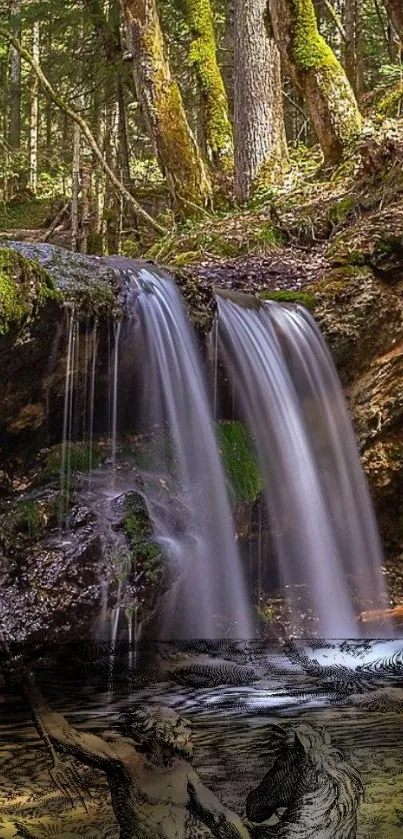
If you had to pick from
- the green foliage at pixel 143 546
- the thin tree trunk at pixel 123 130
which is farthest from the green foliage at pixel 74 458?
the thin tree trunk at pixel 123 130

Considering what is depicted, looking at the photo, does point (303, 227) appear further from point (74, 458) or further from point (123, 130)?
point (123, 130)

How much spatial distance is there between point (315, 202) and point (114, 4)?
6.81 meters

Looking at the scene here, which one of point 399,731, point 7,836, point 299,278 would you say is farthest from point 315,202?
point 7,836

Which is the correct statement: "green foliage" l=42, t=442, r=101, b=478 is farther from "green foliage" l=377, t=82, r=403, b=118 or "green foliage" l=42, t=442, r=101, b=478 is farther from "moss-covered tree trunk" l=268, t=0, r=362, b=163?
"green foliage" l=377, t=82, r=403, b=118

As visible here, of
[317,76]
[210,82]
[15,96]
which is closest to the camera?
[317,76]

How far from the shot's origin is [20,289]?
5.10 meters

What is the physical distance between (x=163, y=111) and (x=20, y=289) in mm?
8694

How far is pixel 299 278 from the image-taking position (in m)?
8.52

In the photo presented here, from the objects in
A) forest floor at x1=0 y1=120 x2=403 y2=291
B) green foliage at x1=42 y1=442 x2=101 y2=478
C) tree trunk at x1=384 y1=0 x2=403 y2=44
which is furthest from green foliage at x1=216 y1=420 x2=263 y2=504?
tree trunk at x1=384 y1=0 x2=403 y2=44

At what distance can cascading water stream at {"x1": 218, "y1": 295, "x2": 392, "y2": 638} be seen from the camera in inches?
262

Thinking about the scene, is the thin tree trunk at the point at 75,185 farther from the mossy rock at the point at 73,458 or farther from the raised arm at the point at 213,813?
the raised arm at the point at 213,813

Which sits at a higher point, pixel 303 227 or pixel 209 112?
pixel 209 112

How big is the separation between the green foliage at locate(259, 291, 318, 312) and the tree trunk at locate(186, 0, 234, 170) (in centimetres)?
724

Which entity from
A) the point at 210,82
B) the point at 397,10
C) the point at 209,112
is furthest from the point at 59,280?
the point at 210,82
